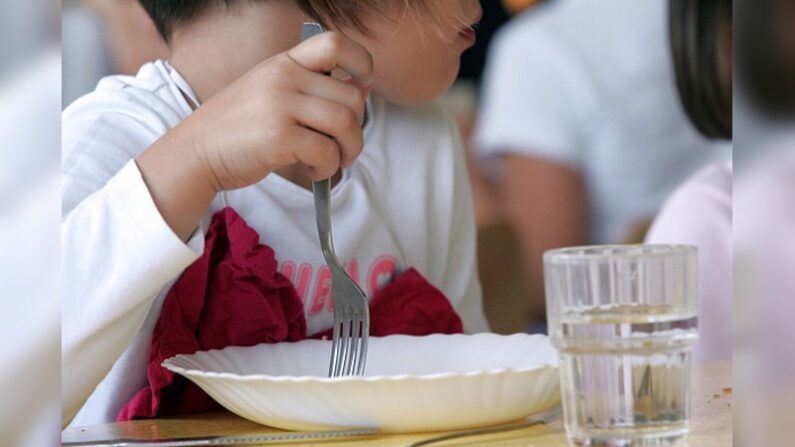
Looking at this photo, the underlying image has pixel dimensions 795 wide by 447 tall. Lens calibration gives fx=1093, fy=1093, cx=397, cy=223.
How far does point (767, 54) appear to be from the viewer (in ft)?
1.32

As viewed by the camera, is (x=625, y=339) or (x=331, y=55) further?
(x=331, y=55)

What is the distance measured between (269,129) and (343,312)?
132 mm

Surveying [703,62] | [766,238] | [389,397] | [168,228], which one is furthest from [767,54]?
[703,62]

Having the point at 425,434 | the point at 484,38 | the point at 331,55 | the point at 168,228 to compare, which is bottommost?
the point at 425,434

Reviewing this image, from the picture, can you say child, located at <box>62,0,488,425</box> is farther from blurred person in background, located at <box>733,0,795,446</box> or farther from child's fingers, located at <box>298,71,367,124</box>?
blurred person in background, located at <box>733,0,795,446</box>

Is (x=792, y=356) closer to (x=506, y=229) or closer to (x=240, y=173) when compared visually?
(x=240, y=173)

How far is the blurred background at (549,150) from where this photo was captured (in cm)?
40

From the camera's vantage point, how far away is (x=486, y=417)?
0.58 meters

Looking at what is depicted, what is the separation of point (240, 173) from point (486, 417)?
23 cm

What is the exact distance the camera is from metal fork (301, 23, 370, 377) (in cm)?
69

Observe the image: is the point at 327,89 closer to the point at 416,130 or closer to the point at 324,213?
the point at 324,213

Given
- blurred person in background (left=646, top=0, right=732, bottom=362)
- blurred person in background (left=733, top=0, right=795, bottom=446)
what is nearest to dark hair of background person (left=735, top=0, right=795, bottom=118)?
blurred person in background (left=733, top=0, right=795, bottom=446)

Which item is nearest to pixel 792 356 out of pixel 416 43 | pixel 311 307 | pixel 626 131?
pixel 311 307

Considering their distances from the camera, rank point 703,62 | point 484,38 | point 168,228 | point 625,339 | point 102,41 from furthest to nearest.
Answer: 1. point 703,62
2. point 484,38
3. point 102,41
4. point 168,228
5. point 625,339
